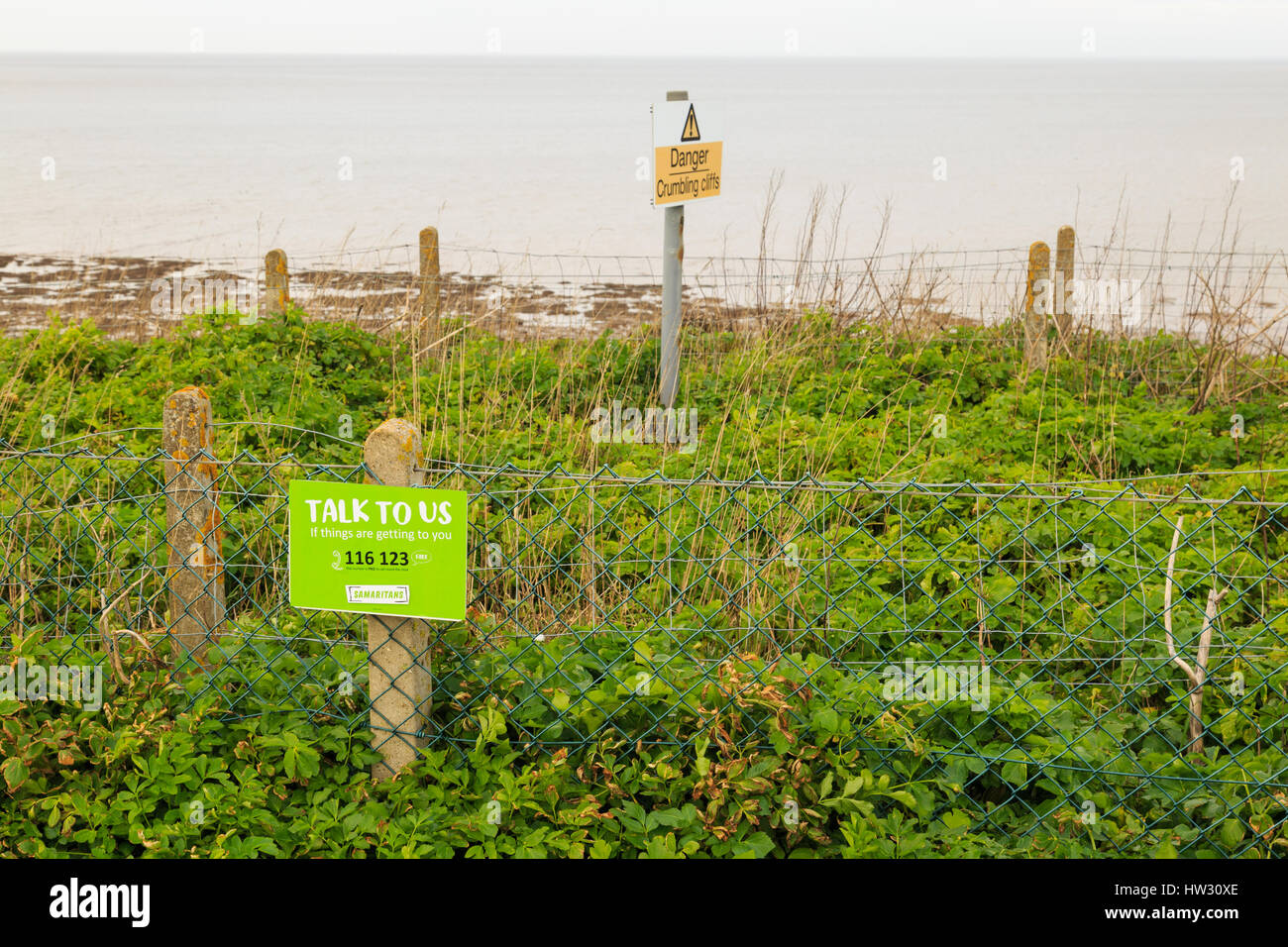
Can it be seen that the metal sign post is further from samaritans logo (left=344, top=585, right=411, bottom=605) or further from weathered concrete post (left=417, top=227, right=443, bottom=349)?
samaritans logo (left=344, top=585, right=411, bottom=605)

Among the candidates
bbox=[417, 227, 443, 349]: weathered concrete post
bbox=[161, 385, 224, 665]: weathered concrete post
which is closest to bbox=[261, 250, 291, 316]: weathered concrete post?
bbox=[417, 227, 443, 349]: weathered concrete post

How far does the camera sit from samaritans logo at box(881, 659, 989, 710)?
3.43m

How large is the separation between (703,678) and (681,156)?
452 cm

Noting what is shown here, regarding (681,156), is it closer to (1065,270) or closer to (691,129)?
(691,129)

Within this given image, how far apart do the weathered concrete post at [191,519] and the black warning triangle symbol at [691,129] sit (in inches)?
164

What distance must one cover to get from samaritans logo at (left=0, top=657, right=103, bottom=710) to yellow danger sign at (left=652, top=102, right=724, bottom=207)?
4390 mm

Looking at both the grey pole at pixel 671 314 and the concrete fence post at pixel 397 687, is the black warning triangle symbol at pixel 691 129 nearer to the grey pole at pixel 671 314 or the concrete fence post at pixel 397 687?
the grey pole at pixel 671 314

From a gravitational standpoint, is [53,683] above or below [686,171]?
below

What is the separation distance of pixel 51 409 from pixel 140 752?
3.82 m

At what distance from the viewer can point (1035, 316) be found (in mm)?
8250

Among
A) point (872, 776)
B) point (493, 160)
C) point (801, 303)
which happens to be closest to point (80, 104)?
point (493, 160)

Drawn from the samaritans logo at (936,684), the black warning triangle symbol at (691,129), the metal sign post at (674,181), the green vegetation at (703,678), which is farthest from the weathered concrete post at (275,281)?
the samaritans logo at (936,684)

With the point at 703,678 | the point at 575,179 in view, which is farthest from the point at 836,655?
the point at 575,179

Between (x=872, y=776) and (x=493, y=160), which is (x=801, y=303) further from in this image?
(x=493, y=160)
